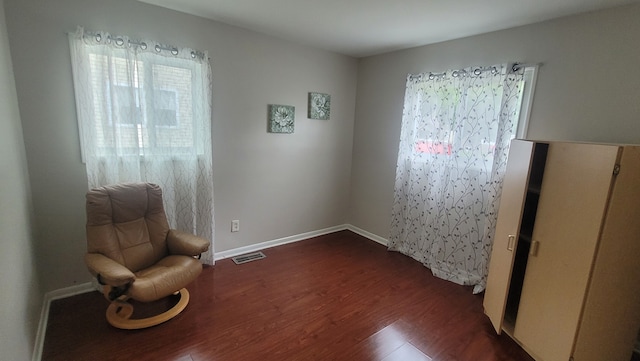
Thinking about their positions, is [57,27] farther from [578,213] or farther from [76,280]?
[578,213]

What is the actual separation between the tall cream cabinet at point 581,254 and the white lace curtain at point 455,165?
644 mm

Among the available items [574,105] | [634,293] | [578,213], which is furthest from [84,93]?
[634,293]

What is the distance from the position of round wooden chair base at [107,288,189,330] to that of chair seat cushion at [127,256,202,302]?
22 centimetres

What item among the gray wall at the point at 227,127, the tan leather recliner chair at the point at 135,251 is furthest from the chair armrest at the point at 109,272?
the gray wall at the point at 227,127

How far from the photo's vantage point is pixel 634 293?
1.72m

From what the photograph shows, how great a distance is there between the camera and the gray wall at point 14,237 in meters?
1.29

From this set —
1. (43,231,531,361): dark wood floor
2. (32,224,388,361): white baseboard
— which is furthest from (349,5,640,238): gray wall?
(32,224,388,361): white baseboard

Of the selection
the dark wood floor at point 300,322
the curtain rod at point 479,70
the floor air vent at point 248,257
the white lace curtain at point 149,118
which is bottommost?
the dark wood floor at point 300,322

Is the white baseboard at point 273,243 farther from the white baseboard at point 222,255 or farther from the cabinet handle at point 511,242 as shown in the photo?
the cabinet handle at point 511,242

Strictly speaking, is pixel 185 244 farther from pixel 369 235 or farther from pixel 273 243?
pixel 369 235

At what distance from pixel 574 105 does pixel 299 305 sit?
105 inches

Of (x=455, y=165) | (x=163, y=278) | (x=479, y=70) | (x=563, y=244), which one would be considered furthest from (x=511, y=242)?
(x=163, y=278)

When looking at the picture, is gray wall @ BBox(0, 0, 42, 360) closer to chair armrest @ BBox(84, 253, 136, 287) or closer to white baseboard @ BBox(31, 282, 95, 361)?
white baseboard @ BBox(31, 282, 95, 361)

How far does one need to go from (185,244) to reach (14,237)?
39.0 inches
